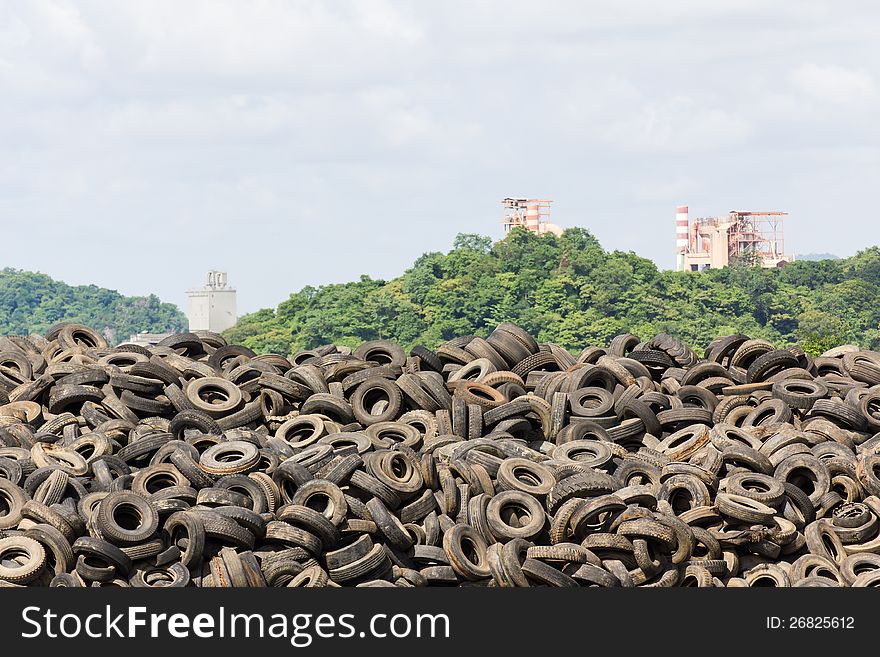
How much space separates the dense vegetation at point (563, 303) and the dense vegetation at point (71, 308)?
153 feet

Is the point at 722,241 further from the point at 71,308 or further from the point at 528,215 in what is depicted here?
the point at 71,308

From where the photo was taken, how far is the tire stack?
39.1 feet

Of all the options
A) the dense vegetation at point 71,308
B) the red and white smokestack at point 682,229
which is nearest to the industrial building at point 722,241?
the red and white smokestack at point 682,229

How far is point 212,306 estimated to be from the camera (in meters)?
104

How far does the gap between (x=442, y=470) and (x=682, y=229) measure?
114 meters

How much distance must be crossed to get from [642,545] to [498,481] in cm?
180

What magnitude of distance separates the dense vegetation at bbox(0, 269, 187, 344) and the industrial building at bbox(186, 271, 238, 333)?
3615 centimetres

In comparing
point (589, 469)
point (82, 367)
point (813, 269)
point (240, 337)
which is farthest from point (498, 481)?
point (813, 269)

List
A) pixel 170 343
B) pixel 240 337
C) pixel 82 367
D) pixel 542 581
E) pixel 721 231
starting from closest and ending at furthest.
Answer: pixel 542 581 < pixel 82 367 < pixel 170 343 < pixel 240 337 < pixel 721 231

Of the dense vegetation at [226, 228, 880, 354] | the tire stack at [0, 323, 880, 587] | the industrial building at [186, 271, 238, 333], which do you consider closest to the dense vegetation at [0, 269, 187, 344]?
the industrial building at [186, 271, 238, 333]

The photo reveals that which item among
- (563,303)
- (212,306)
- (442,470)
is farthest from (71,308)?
(442,470)

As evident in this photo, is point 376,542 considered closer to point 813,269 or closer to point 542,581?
point 542,581

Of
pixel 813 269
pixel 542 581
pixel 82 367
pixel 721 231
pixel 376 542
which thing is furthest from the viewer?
pixel 721 231

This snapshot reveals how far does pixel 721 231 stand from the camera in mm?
119500
